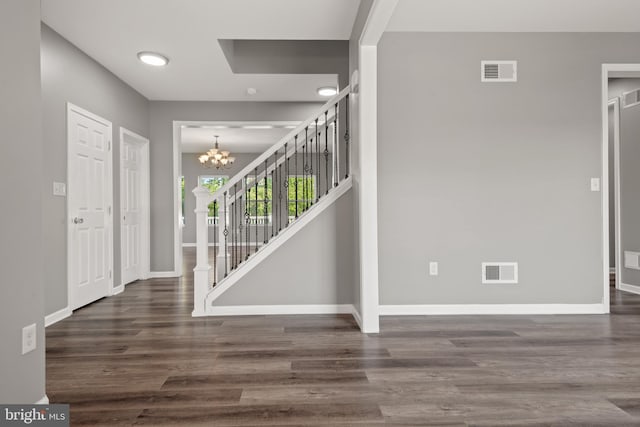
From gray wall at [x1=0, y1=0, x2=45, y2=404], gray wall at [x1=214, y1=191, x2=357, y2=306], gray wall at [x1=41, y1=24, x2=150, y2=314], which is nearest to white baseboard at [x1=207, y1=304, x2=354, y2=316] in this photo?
gray wall at [x1=214, y1=191, x2=357, y2=306]

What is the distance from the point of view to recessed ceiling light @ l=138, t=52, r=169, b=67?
4.36 meters

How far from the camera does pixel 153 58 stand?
174 inches

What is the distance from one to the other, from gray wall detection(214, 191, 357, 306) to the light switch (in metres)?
1.84

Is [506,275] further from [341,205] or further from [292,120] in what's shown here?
A: [292,120]

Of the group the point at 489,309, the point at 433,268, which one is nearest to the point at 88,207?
the point at 433,268

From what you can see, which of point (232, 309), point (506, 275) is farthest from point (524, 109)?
point (232, 309)

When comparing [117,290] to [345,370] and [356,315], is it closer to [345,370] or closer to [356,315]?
[356,315]

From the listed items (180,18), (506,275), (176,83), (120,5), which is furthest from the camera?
(176,83)

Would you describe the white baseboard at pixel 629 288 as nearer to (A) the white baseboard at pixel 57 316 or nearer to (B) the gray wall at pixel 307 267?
(B) the gray wall at pixel 307 267

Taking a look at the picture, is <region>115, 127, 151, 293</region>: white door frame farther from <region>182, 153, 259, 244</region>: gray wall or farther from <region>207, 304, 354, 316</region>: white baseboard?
<region>182, 153, 259, 244</region>: gray wall

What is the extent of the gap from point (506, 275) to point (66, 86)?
4.66m

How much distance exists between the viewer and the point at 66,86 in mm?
4000

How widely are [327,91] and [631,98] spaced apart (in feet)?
12.4

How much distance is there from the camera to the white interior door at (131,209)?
542 centimetres
